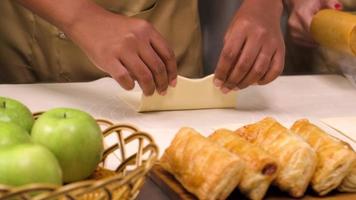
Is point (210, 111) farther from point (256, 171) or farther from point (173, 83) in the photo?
point (256, 171)

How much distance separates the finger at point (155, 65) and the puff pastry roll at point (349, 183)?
0.40m

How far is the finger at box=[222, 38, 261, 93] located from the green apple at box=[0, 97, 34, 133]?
51 cm

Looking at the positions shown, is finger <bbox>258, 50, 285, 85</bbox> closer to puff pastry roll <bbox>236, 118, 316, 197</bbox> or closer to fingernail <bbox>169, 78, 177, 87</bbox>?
fingernail <bbox>169, 78, 177, 87</bbox>

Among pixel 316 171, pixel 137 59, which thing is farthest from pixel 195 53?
pixel 316 171

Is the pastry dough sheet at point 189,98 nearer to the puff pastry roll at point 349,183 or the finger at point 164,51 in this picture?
the finger at point 164,51

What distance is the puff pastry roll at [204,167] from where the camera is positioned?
31.5 inches

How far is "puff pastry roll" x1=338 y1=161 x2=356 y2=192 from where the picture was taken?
34.0 inches

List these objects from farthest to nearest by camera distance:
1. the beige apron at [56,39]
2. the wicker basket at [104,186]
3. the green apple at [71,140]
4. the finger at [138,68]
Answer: the beige apron at [56,39]
the finger at [138,68]
the green apple at [71,140]
the wicker basket at [104,186]

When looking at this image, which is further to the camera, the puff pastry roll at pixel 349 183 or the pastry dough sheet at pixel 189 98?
the pastry dough sheet at pixel 189 98

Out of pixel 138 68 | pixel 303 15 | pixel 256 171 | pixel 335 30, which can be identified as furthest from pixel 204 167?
pixel 303 15

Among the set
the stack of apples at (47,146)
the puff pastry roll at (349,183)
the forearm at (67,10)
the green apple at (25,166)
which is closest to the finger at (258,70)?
the forearm at (67,10)

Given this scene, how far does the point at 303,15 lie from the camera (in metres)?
1.52

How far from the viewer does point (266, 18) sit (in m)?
1.29

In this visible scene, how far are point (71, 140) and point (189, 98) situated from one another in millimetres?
520
